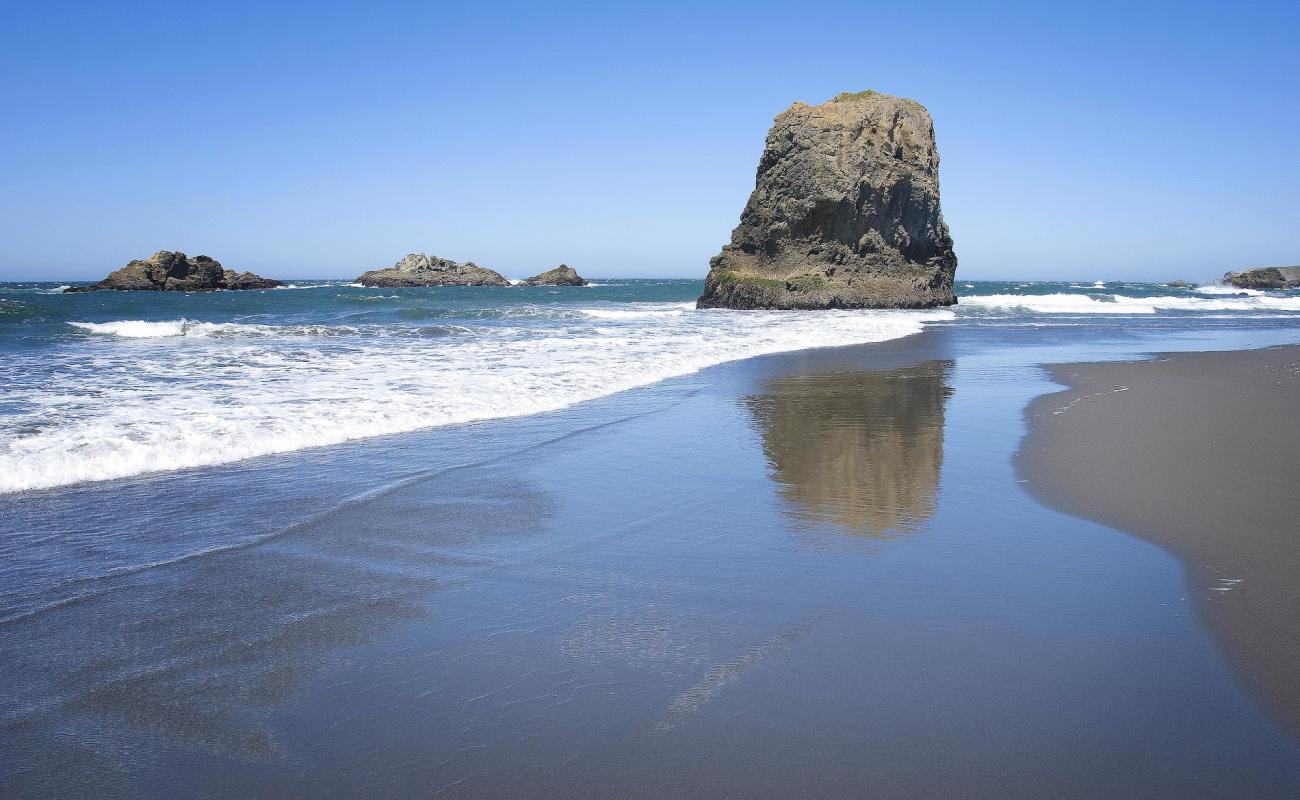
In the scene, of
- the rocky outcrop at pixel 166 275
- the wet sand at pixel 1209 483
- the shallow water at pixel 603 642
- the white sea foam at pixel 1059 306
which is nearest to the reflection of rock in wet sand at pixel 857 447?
the shallow water at pixel 603 642

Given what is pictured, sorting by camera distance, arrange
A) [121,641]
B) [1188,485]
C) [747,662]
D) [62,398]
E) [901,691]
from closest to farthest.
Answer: [901,691] < [747,662] < [121,641] < [1188,485] < [62,398]

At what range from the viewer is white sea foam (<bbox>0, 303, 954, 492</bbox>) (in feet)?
21.1

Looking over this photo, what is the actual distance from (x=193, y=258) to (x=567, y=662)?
6945 centimetres

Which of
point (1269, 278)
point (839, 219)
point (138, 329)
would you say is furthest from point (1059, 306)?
point (1269, 278)

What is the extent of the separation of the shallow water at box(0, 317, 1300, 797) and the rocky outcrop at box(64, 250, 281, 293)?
207 feet

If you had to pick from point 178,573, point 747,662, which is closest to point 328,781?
point 747,662

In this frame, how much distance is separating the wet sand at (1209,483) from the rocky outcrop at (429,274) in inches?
2994

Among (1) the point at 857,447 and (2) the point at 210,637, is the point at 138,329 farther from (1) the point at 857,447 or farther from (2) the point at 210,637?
(2) the point at 210,637

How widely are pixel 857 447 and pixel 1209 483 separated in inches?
95.3

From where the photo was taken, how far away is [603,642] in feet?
10.4

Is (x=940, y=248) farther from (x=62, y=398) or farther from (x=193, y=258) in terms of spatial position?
(x=193, y=258)

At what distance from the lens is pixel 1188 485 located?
18.0 ft

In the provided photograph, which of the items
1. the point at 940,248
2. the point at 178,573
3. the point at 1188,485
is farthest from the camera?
the point at 940,248

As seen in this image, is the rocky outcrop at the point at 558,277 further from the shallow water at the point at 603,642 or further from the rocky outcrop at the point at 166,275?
the shallow water at the point at 603,642
